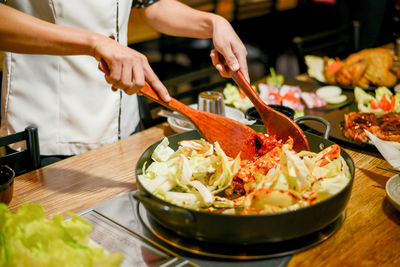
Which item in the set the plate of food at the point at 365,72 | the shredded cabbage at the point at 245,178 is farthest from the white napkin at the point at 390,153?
the plate of food at the point at 365,72

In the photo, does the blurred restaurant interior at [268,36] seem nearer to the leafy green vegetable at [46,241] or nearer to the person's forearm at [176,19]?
the person's forearm at [176,19]

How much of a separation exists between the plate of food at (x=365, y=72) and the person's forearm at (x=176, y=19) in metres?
0.96

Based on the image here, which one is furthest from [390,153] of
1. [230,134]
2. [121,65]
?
[121,65]

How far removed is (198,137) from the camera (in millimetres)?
1398

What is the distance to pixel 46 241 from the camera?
79 cm

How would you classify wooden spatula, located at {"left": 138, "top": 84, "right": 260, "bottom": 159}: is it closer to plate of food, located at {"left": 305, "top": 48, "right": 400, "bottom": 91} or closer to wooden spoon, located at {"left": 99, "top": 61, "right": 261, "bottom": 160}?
wooden spoon, located at {"left": 99, "top": 61, "right": 261, "bottom": 160}

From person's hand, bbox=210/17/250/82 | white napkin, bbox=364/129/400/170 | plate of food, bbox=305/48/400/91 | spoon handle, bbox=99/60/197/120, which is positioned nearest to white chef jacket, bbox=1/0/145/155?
person's hand, bbox=210/17/250/82

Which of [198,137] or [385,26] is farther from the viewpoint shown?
[385,26]

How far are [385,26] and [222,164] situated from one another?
4.25 meters

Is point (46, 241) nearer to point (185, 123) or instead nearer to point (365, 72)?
point (185, 123)

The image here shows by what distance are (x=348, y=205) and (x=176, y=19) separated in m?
1.06

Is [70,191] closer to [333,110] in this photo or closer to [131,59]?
[131,59]

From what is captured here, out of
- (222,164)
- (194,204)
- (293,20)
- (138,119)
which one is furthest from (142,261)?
(293,20)

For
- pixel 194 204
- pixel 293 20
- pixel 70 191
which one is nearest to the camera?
pixel 194 204
